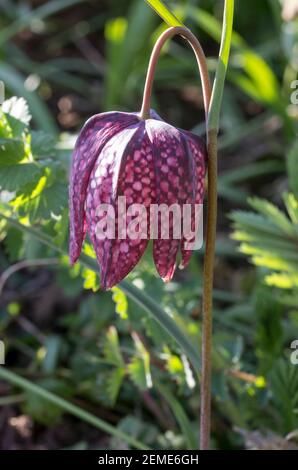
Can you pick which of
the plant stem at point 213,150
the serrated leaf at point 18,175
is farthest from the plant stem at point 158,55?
the serrated leaf at point 18,175

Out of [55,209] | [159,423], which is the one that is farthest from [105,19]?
[55,209]

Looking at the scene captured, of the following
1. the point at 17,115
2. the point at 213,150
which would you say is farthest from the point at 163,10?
the point at 17,115

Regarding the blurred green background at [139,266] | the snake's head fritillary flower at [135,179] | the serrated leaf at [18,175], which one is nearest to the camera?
the snake's head fritillary flower at [135,179]

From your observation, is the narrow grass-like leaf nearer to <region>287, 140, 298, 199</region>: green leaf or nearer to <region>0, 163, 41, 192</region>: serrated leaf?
<region>0, 163, 41, 192</region>: serrated leaf

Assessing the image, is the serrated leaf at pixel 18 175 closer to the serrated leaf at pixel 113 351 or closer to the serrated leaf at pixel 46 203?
the serrated leaf at pixel 46 203

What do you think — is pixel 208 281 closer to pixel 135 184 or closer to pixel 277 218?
pixel 135 184

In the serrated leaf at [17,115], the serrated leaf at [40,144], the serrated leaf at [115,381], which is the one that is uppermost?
the serrated leaf at [17,115]

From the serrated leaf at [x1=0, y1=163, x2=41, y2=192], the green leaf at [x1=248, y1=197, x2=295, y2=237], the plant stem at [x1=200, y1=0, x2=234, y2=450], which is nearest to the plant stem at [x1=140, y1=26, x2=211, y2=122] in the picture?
the plant stem at [x1=200, y1=0, x2=234, y2=450]
